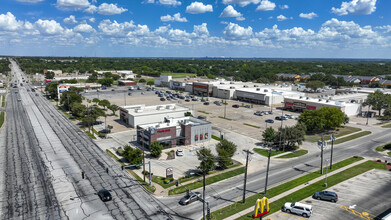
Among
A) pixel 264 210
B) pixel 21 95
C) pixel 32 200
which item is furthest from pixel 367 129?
pixel 21 95

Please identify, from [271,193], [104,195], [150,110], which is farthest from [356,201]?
[150,110]

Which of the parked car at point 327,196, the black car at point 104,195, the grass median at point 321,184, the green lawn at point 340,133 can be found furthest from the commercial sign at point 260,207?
the green lawn at point 340,133

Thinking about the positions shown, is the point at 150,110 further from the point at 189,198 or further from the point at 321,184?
the point at 321,184

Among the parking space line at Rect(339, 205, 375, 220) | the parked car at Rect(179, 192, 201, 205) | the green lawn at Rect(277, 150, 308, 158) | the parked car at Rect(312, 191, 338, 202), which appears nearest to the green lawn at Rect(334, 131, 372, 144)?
the green lawn at Rect(277, 150, 308, 158)

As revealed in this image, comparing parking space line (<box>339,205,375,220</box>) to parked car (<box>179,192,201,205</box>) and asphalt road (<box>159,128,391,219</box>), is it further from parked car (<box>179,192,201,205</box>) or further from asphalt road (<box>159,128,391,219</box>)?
parked car (<box>179,192,201,205</box>)

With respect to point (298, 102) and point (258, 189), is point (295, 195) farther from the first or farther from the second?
point (298, 102)

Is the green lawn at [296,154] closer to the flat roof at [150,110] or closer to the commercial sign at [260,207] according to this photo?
the commercial sign at [260,207]
